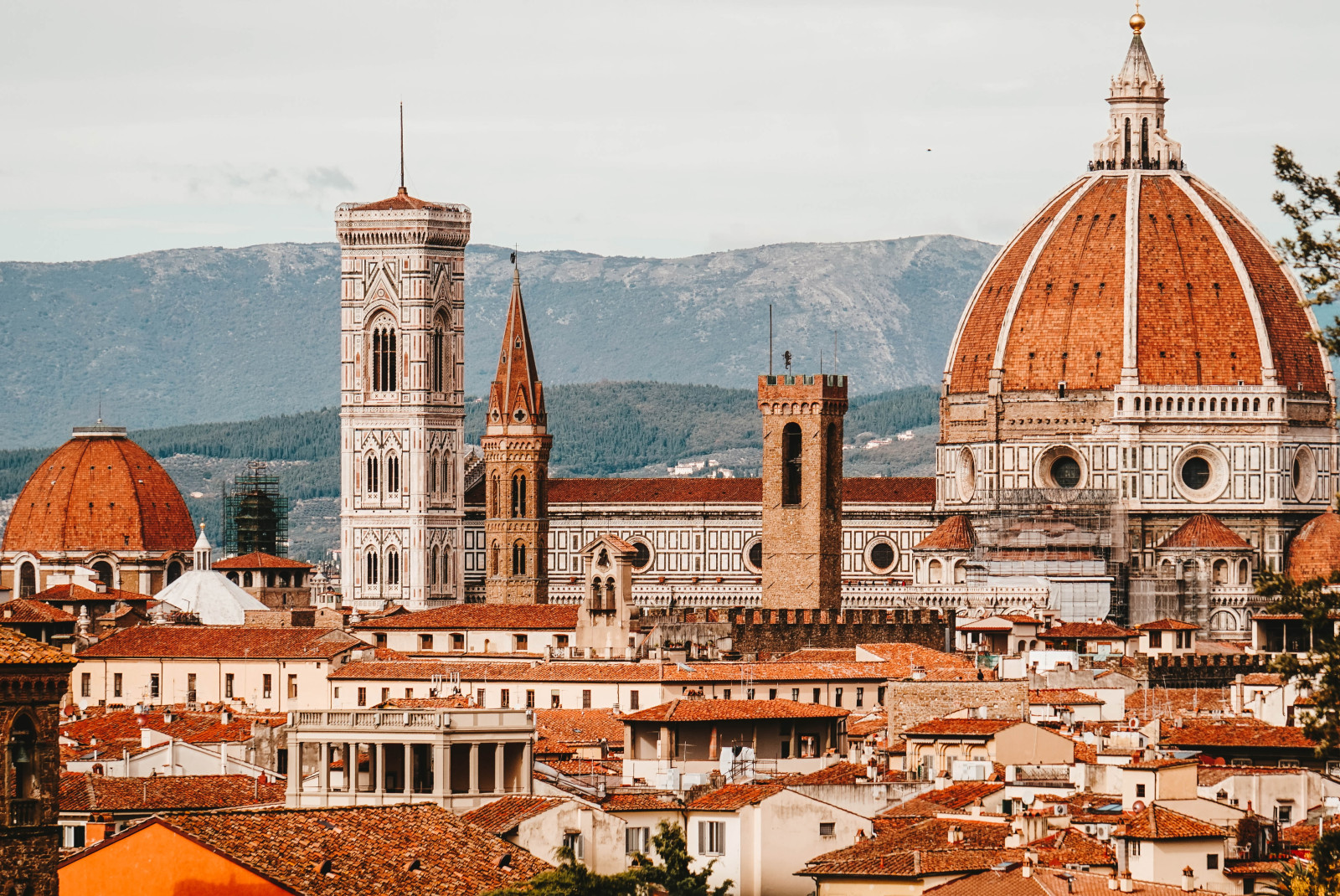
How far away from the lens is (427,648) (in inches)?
3720

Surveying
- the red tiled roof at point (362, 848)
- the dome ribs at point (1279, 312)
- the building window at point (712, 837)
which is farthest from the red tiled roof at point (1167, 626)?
the red tiled roof at point (362, 848)

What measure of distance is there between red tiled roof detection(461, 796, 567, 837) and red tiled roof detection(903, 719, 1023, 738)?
10822mm

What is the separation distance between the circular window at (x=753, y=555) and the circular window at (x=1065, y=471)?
35.1 feet

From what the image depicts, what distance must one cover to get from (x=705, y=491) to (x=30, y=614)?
33500mm

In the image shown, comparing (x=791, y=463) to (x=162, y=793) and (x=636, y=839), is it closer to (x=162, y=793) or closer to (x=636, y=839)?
(x=162, y=793)

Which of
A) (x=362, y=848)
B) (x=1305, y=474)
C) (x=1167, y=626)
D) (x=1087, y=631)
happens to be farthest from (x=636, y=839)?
(x=1305, y=474)

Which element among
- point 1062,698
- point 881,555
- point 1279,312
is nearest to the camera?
point 1062,698

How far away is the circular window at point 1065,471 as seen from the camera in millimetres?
120875

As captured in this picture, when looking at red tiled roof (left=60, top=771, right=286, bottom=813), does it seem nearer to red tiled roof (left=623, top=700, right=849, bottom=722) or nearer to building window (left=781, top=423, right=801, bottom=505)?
red tiled roof (left=623, top=700, right=849, bottom=722)

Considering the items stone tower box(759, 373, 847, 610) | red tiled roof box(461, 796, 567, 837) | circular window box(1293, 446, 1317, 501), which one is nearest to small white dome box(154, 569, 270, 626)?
stone tower box(759, 373, 847, 610)

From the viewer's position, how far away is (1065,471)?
121188 mm

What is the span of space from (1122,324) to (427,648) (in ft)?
114

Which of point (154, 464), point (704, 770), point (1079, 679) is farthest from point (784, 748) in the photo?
point (154, 464)

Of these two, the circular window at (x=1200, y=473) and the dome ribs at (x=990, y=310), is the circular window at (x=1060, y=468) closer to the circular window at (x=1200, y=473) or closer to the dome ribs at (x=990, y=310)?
the circular window at (x=1200, y=473)
